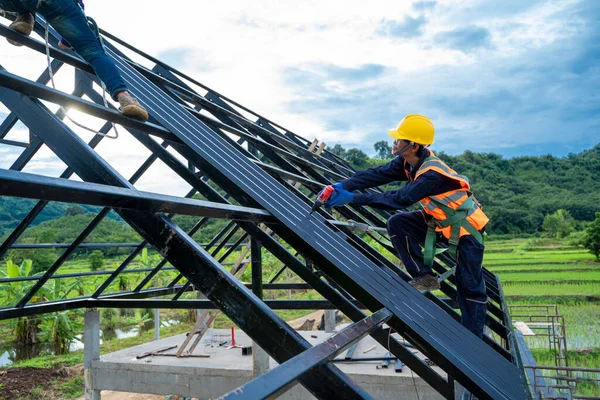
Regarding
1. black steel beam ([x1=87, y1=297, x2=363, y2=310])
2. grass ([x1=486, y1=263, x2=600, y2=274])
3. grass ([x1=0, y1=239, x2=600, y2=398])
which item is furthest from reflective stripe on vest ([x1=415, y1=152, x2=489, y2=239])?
grass ([x1=486, y1=263, x2=600, y2=274])

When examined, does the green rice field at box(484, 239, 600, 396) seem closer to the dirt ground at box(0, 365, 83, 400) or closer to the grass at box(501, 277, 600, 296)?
the grass at box(501, 277, 600, 296)

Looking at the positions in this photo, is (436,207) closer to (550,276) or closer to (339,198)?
(339,198)

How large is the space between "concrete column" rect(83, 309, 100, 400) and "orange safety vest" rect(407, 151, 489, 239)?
238 inches

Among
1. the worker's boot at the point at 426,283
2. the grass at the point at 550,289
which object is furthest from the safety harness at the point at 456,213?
the grass at the point at 550,289

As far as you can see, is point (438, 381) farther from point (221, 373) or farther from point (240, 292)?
point (221, 373)

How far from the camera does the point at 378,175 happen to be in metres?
4.20

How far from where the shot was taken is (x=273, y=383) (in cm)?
112

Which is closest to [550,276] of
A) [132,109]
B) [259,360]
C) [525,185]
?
[259,360]

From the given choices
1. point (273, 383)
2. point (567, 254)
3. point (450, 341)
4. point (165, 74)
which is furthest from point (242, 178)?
point (567, 254)

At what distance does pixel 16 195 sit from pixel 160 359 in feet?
25.8

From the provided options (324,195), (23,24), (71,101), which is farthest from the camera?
(324,195)

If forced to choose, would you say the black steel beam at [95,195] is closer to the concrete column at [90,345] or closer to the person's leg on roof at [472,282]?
the person's leg on roof at [472,282]

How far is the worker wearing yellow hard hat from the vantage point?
3.54 meters

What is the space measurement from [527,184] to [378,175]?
79689mm
